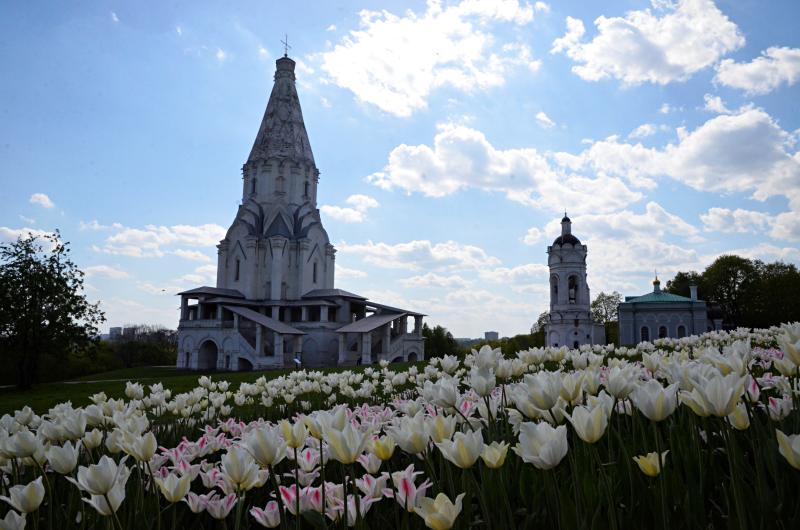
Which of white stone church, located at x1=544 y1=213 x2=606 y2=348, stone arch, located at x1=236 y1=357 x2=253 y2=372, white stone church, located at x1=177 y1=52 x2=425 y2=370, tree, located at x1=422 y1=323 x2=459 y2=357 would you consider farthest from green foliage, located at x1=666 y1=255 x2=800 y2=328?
stone arch, located at x1=236 y1=357 x2=253 y2=372

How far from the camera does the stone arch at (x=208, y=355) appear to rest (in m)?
43.8

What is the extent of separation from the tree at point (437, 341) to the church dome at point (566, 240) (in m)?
16.0

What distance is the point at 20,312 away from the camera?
89.5 ft

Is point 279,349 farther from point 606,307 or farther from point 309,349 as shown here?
point 606,307

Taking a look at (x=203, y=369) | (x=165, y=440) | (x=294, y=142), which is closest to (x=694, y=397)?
(x=165, y=440)

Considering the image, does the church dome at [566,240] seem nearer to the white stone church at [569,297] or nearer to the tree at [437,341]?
the white stone church at [569,297]

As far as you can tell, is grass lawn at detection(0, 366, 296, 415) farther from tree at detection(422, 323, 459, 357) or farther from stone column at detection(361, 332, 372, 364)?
tree at detection(422, 323, 459, 357)

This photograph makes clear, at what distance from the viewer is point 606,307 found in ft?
223

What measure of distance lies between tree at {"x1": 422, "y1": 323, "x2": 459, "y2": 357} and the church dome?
16.0m

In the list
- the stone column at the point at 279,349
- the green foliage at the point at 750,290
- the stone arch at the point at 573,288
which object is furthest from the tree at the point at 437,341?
the green foliage at the point at 750,290

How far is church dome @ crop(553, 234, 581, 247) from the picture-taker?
5328 centimetres

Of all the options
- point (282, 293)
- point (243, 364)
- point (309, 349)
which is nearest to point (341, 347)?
point (309, 349)

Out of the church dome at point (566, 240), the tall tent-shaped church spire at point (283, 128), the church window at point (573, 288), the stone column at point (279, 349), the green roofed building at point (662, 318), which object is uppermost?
the tall tent-shaped church spire at point (283, 128)

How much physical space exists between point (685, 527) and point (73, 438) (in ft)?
12.1
